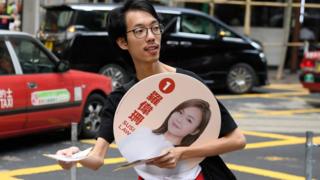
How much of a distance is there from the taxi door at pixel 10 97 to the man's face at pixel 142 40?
503 cm

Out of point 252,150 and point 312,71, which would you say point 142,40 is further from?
point 312,71

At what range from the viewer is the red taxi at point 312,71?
41.8 feet

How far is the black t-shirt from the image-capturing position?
2.61m

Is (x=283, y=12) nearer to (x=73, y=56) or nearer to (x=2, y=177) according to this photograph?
(x=73, y=56)

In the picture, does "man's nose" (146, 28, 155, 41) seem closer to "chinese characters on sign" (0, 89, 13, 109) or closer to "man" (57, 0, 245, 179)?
"man" (57, 0, 245, 179)

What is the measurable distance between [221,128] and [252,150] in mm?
6066

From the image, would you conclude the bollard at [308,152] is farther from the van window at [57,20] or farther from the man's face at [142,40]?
the van window at [57,20]

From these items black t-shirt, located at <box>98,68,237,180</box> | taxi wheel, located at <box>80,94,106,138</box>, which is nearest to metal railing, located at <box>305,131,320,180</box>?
black t-shirt, located at <box>98,68,237,180</box>

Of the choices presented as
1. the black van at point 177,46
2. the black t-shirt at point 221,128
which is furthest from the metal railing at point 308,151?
the black van at point 177,46

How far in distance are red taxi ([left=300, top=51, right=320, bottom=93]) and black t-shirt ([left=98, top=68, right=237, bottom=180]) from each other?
10.4m

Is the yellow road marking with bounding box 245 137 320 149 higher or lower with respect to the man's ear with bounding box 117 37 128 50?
lower

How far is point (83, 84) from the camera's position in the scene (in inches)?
350

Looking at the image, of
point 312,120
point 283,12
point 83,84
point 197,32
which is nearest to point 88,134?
point 83,84

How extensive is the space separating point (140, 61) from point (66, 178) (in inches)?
172
